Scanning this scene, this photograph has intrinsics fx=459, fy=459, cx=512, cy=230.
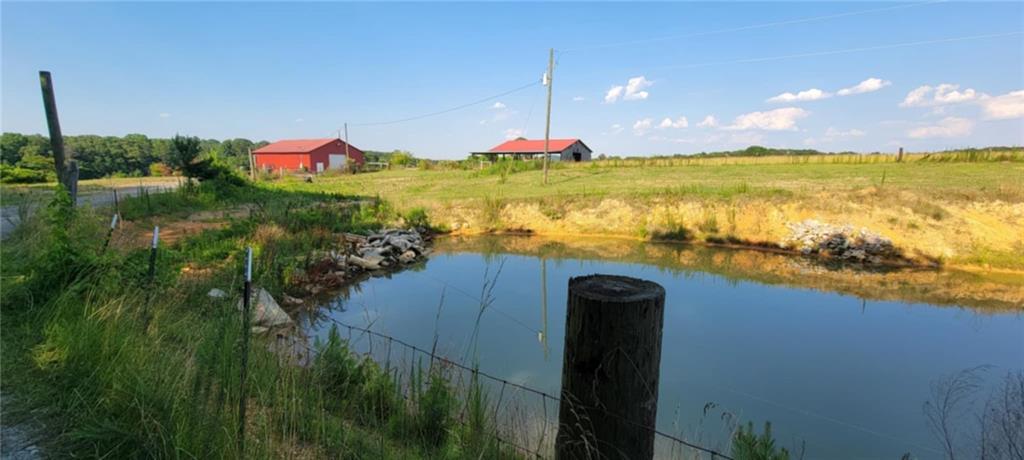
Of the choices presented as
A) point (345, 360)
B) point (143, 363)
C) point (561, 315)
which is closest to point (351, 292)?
point (561, 315)

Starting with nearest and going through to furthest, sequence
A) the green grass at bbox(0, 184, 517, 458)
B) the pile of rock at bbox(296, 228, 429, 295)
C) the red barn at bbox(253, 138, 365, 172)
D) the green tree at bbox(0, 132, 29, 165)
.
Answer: the green grass at bbox(0, 184, 517, 458) → the pile of rock at bbox(296, 228, 429, 295) → the green tree at bbox(0, 132, 29, 165) → the red barn at bbox(253, 138, 365, 172)

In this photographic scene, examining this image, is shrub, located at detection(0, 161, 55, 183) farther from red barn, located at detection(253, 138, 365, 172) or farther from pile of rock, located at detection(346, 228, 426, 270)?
red barn, located at detection(253, 138, 365, 172)

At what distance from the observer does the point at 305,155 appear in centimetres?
4119

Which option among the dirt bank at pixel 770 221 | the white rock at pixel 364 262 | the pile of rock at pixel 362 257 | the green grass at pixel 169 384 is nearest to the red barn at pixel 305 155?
the dirt bank at pixel 770 221

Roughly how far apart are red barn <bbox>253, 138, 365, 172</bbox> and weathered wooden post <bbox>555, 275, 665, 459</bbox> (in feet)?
135

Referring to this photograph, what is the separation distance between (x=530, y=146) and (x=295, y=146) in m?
22.9

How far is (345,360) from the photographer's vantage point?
3.57m

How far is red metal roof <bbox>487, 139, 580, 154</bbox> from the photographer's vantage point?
147ft

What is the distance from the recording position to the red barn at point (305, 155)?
41.3m

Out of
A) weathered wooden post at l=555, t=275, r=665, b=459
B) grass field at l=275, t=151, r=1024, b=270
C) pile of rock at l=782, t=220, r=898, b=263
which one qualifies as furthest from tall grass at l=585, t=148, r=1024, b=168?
weathered wooden post at l=555, t=275, r=665, b=459

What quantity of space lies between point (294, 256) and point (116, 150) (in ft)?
159

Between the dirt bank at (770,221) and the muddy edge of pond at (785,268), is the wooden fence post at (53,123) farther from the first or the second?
the dirt bank at (770,221)

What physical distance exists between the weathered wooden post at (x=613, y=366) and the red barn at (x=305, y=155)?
135 ft

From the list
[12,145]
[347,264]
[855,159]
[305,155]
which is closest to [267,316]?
[347,264]
